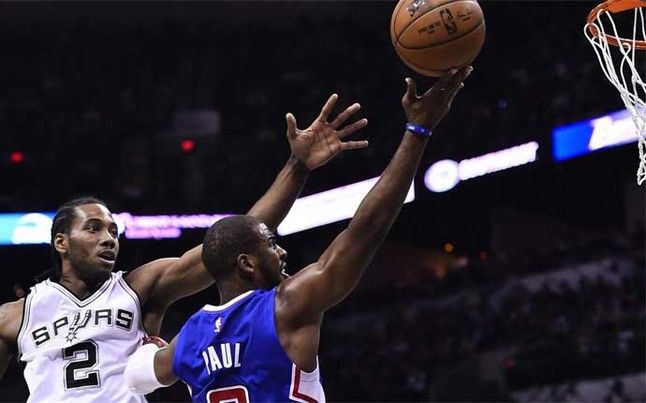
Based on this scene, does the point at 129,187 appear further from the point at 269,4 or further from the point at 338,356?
the point at 269,4

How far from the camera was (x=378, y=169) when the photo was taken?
11078mm

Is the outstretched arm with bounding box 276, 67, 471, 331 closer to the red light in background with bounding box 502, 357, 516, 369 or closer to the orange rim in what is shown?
the orange rim

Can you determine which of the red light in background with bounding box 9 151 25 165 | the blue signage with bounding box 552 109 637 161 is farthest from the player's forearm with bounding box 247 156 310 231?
the red light in background with bounding box 9 151 25 165

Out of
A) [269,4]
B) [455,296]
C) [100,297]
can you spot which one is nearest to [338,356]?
[455,296]

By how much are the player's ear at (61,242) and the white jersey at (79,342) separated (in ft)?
0.48

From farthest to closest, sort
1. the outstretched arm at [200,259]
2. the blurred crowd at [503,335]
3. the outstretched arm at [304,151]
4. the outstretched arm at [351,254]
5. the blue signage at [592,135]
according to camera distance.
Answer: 1. the blurred crowd at [503,335]
2. the blue signage at [592,135]
3. the outstretched arm at [200,259]
4. the outstretched arm at [304,151]
5. the outstretched arm at [351,254]

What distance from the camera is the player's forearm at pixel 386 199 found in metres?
2.48

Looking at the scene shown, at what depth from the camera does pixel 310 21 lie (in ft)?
46.0

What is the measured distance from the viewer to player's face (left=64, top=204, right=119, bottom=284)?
139 inches

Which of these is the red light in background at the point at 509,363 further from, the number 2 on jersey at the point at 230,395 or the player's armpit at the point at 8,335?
the number 2 on jersey at the point at 230,395

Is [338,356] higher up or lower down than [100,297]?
lower down

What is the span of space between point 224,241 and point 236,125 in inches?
391

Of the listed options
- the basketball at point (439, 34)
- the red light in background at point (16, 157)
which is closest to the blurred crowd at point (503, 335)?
the red light in background at point (16, 157)

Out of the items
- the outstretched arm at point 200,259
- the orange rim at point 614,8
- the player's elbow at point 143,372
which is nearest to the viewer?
the player's elbow at point 143,372
